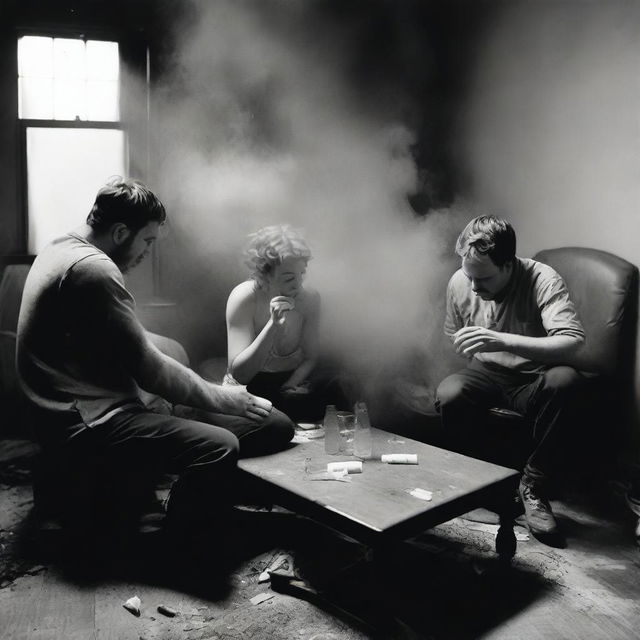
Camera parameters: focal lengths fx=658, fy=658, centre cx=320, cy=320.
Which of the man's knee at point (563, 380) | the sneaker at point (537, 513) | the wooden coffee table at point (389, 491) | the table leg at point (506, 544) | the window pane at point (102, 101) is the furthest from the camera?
the window pane at point (102, 101)

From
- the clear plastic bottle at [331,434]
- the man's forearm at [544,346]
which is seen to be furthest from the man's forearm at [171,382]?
the man's forearm at [544,346]

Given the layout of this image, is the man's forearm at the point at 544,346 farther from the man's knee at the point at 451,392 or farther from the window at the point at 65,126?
the window at the point at 65,126

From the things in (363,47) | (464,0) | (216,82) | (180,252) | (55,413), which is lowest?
(55,413)

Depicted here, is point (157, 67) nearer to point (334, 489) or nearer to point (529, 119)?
point (529, 119)

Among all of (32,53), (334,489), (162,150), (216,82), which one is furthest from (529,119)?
(32,53)

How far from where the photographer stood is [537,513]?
295 cm

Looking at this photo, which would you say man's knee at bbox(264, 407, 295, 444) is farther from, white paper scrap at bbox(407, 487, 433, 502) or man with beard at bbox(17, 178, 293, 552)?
white paper scrap at bbox(407, 487, 433, 502)

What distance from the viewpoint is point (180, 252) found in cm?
460

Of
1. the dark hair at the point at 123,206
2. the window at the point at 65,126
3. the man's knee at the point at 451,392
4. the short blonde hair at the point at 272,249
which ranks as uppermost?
the window at the point at 65,126

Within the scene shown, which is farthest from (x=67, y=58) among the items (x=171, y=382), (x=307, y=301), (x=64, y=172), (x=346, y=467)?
(x=346, y=467)

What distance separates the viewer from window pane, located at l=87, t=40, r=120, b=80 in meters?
4.35

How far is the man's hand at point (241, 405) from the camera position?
2672 mm

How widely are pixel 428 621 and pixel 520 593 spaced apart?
43cm

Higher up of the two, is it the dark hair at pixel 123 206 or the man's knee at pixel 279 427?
the dark hair at pixel 123 206
